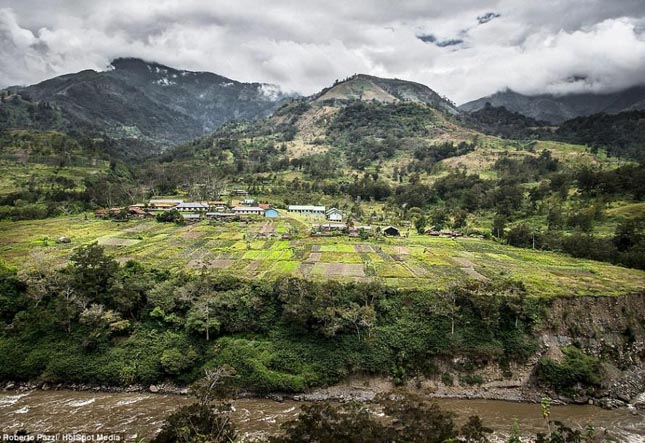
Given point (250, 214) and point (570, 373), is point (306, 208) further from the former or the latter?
point (570, 373)

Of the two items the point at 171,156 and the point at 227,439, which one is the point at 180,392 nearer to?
the point at 227,439

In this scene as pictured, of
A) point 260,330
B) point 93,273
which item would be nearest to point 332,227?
point 260,330

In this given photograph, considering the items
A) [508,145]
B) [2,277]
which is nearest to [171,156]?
[2,277]

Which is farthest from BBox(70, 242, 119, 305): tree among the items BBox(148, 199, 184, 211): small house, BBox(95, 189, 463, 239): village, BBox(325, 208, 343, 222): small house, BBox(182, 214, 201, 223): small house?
BBox(325, 208, 343, 222): small house

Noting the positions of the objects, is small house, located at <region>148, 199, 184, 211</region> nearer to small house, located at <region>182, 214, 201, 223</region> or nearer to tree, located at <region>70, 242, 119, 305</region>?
small house, located at <region>182, 214, 201, 223</region>

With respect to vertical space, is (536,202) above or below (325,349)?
above

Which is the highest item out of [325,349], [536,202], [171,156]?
[171,156]

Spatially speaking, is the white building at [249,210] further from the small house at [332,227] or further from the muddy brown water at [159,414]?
the muddy brown water at [159,414]
